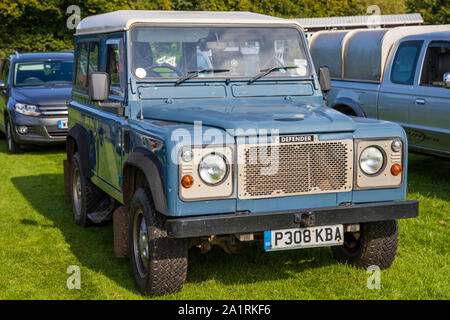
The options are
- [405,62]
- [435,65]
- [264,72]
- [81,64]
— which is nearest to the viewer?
[264,72]

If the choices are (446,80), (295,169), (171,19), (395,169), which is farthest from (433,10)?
(295,169)

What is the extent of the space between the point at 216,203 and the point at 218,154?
1.13ft

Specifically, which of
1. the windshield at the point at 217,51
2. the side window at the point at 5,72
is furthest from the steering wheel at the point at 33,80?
the windshield at the point at 217,51

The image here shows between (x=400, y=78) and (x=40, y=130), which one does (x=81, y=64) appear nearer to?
(x=400, y=78)

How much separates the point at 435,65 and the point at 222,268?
4.82 metres

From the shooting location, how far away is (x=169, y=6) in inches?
1599

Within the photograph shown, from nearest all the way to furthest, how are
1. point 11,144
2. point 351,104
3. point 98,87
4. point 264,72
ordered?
point 98,87, point 264,72, point 351,104, point 11,144

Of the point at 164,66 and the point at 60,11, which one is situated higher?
the point at 60,11

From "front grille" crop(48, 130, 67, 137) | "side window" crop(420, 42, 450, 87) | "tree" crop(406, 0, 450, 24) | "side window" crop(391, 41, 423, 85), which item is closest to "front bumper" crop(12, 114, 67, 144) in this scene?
"front grille" crop(48, 130, 67, 137)

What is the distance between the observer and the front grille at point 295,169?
15.1 feet

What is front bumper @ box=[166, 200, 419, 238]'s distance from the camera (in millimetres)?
4449

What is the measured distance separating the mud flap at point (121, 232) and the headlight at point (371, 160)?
6.61 ft

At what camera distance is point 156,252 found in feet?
15.6

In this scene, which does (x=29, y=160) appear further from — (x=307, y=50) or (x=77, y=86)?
(x=307, y=50)
